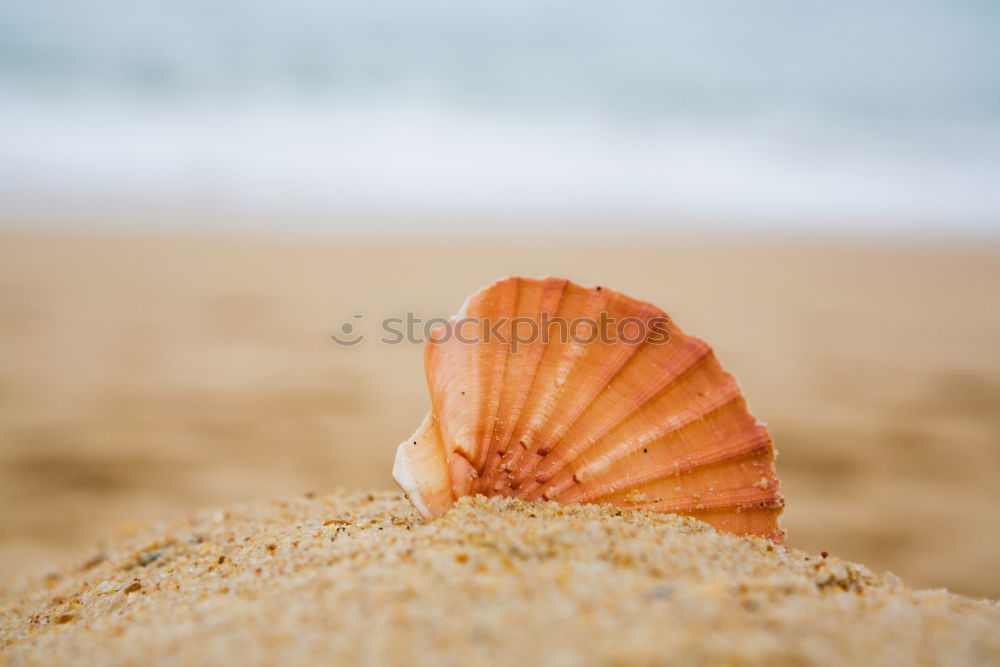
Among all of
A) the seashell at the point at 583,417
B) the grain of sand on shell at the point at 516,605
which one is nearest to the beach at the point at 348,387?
the grain of sand on shell at the point at 516,605

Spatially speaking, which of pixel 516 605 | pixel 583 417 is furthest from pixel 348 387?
pixel 516 605

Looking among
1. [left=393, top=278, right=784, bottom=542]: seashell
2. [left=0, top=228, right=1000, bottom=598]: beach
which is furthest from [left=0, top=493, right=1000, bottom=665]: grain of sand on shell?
[left=0, top=228, right=1000, bottom=598]: beach

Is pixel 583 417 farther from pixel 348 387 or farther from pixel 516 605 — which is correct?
pixel 348 387

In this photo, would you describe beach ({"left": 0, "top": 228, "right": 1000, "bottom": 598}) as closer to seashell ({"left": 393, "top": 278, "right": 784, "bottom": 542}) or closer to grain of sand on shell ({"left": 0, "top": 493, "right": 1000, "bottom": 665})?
grain of sand on shell ({"left": 0, "top": 493, "right": 1000, "bottom": 665})

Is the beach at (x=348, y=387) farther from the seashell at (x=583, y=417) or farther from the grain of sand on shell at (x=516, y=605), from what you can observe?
the seashell at (x=583, y=417)

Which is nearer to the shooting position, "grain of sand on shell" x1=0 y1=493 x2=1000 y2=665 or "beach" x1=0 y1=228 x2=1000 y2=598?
"grain of sand on shell" x1=0 y1=493 x2=1000 y2=665

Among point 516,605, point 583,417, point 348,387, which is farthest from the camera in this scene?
point 348,387
